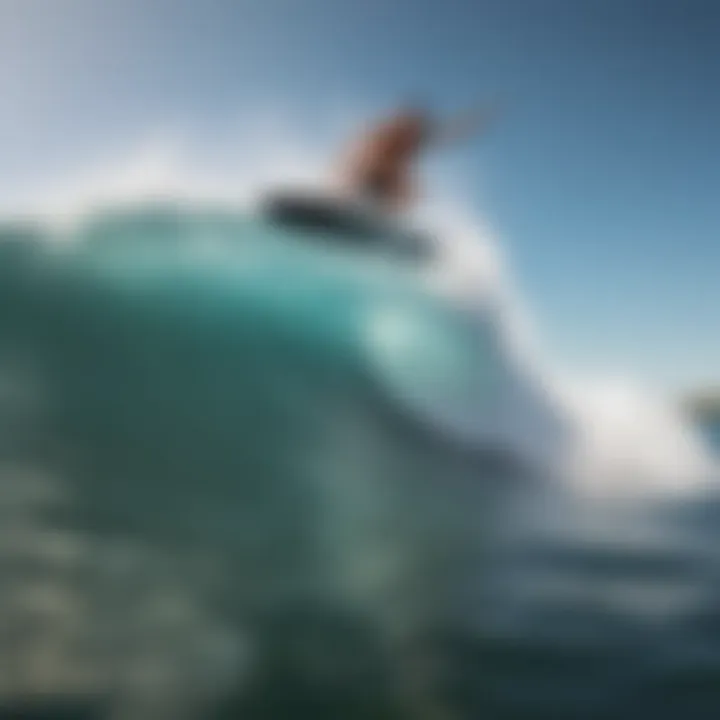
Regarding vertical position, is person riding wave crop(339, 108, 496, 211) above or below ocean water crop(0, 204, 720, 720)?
above

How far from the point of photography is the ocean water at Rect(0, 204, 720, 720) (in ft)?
6.45

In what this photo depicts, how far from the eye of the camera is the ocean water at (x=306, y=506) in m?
1.96

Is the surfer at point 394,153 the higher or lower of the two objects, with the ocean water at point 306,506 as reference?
higher

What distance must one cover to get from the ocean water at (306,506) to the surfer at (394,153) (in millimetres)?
124

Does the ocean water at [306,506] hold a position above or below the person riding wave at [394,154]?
below

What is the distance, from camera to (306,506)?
2174mm

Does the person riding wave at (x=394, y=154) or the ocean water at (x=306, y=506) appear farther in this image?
the person riding wave at (x=394, y=154)

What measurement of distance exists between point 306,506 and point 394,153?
828 mm

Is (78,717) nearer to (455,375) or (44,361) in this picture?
(44,361)

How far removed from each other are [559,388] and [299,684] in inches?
34.7

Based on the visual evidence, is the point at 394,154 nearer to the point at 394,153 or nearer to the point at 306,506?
the point at 394,153

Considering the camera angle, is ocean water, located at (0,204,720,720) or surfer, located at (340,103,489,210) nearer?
ocean water, located at (0,204,720,720)

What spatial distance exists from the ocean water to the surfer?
0.41ft

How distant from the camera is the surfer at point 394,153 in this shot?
2.18m
